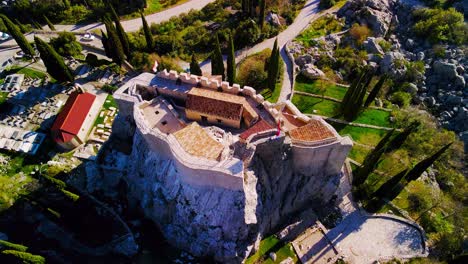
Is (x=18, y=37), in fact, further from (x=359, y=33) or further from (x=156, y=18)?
(x=359, y=33)

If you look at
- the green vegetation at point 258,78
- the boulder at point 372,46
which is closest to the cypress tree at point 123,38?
the green vegetation at point 258,78

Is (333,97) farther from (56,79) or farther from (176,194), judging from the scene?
(56,79)

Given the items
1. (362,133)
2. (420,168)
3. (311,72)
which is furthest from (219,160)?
(311,72)

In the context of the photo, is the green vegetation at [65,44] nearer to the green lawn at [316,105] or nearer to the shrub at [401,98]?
the green lawn at [316,105]

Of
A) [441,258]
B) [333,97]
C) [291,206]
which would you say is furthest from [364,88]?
[441,258]

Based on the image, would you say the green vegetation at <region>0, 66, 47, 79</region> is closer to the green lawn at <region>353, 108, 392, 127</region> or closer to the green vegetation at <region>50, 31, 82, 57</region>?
the green vegetation at <region>50, 31, 82, 57</region>

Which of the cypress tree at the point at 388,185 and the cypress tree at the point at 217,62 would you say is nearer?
the cypress tree at the point at 388,185
